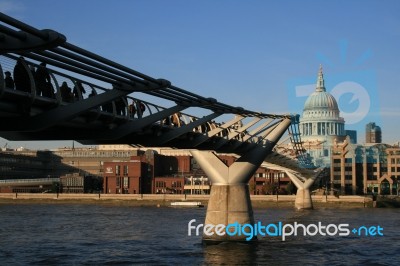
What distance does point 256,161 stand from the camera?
45688 millimetres

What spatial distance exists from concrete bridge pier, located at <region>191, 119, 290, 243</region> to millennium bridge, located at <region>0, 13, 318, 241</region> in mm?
66

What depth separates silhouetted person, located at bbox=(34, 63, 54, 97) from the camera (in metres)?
21.1

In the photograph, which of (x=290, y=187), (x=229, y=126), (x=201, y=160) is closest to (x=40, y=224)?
(x=201, y=160)

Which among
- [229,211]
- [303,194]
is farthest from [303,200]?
[229,211]

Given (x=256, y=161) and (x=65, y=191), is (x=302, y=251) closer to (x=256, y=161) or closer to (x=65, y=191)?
(x=256, y=161)

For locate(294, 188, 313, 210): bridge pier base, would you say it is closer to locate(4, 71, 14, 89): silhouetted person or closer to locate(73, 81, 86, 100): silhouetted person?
locate(73, 81, 86, 100): silhouetted person

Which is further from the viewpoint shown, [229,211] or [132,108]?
[229,211]

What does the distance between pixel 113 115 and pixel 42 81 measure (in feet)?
17.7

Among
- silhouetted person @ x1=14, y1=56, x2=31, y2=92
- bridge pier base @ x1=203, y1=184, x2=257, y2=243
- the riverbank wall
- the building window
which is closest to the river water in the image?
bridge pier base @ x1=203, y1=184, x2=257, y2=243

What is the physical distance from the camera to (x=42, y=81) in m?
21.2

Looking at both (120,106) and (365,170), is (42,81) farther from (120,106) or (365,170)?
(365,170)

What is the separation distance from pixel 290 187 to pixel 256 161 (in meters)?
96.5

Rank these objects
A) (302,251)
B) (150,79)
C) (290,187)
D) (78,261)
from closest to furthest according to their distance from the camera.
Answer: (150,79) → (78,261) → (302,251) → (290,187)

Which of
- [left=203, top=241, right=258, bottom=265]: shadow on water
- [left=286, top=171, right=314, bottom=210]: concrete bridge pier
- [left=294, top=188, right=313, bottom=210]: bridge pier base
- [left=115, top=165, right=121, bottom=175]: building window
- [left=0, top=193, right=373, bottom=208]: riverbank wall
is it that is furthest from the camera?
[left=115, top=165, right=121, bottom=175]: building window
